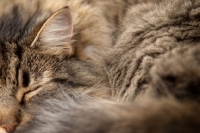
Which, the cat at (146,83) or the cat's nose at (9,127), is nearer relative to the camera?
the cat at (146,83)

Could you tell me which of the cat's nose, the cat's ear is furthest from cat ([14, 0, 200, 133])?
the cat's ear

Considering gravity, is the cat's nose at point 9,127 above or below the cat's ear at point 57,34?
below

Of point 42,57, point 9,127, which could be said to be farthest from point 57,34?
point 9,127

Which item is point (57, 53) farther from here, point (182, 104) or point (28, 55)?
point (182, 104)

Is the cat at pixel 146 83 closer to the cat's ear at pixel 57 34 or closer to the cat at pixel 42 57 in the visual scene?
the cat at pixel 42 57

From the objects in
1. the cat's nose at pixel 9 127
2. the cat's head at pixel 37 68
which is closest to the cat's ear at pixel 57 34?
the cat's head at pixel 37 68

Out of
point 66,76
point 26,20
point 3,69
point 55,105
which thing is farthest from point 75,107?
point 26,20

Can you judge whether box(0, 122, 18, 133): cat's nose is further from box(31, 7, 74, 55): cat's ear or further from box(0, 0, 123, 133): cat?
box(31, 7, 74, 55): cat's ear

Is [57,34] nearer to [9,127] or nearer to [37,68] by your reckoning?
[37,68]
